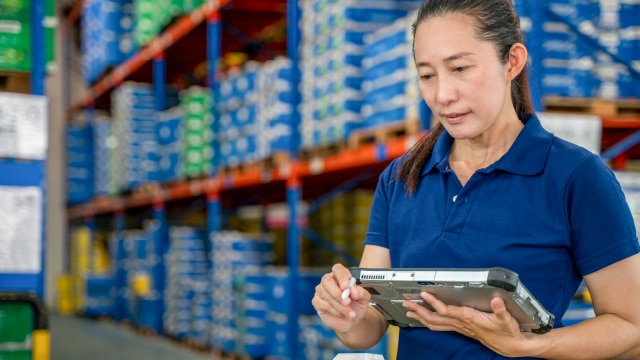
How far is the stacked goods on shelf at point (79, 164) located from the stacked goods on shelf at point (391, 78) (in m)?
8.82

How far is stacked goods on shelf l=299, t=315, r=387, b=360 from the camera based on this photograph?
657cm

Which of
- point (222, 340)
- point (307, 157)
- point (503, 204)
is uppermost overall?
point (307, 157)

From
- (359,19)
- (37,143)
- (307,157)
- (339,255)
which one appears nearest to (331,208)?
(339,255)

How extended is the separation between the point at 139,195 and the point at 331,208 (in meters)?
3.76

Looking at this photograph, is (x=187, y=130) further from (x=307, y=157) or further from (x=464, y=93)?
(x=464, y=93)

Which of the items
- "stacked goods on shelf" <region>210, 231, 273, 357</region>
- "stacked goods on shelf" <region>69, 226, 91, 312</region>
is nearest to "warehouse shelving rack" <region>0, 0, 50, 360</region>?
"stacked goods on shelf" <region>210, 231, 273, 357</region>

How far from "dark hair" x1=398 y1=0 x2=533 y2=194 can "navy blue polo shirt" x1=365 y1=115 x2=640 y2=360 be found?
53 mm

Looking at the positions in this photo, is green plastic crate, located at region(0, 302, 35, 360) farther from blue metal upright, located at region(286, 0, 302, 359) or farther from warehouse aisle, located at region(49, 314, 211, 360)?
warehouse aisle, located at region(49, 314, 211, 360)

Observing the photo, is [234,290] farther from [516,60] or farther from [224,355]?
[516,60]

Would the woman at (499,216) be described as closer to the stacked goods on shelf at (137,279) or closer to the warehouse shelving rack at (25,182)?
the warehouse shelving rack at (25,182)

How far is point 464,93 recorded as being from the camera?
1663 millimetres

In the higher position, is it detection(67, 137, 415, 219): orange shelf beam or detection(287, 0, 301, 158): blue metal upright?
detection(287, 0, 301, 158): blue metal upright

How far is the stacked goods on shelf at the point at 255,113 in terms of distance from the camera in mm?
7387

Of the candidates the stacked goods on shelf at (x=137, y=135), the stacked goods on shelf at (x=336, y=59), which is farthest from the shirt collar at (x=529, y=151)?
the stacked goods on shelf at (x=137, y=135)
